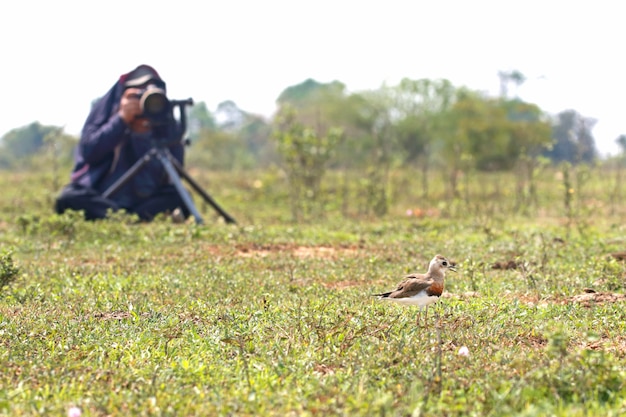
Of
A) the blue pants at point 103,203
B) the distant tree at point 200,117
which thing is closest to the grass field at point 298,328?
the blue pants at point 103,203

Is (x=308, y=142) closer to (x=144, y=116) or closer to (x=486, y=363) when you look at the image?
(x=144, y=116)

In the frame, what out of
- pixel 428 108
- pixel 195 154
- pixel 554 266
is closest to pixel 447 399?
pixel 554 266

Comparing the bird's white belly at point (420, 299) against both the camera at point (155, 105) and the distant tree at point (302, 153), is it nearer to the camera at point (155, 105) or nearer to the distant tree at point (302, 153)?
the camera at point (155, 105)

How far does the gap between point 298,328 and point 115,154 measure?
8389 millimetres

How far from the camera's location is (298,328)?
5105mm

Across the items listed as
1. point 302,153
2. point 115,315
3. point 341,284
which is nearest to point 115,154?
point 302,153

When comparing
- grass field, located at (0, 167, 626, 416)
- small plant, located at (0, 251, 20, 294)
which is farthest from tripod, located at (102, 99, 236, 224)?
small plant, located at (0, 251, 20, 294)

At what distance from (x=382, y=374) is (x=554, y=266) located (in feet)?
13.9

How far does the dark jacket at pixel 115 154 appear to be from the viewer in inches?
488

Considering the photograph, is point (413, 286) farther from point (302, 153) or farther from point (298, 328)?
point (302, 153)

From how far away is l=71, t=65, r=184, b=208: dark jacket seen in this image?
12.4m

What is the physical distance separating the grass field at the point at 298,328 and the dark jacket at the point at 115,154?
2280 mm

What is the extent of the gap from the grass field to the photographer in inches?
80.8

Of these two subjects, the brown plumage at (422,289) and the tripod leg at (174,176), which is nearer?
the brown plumage at (422,289)
